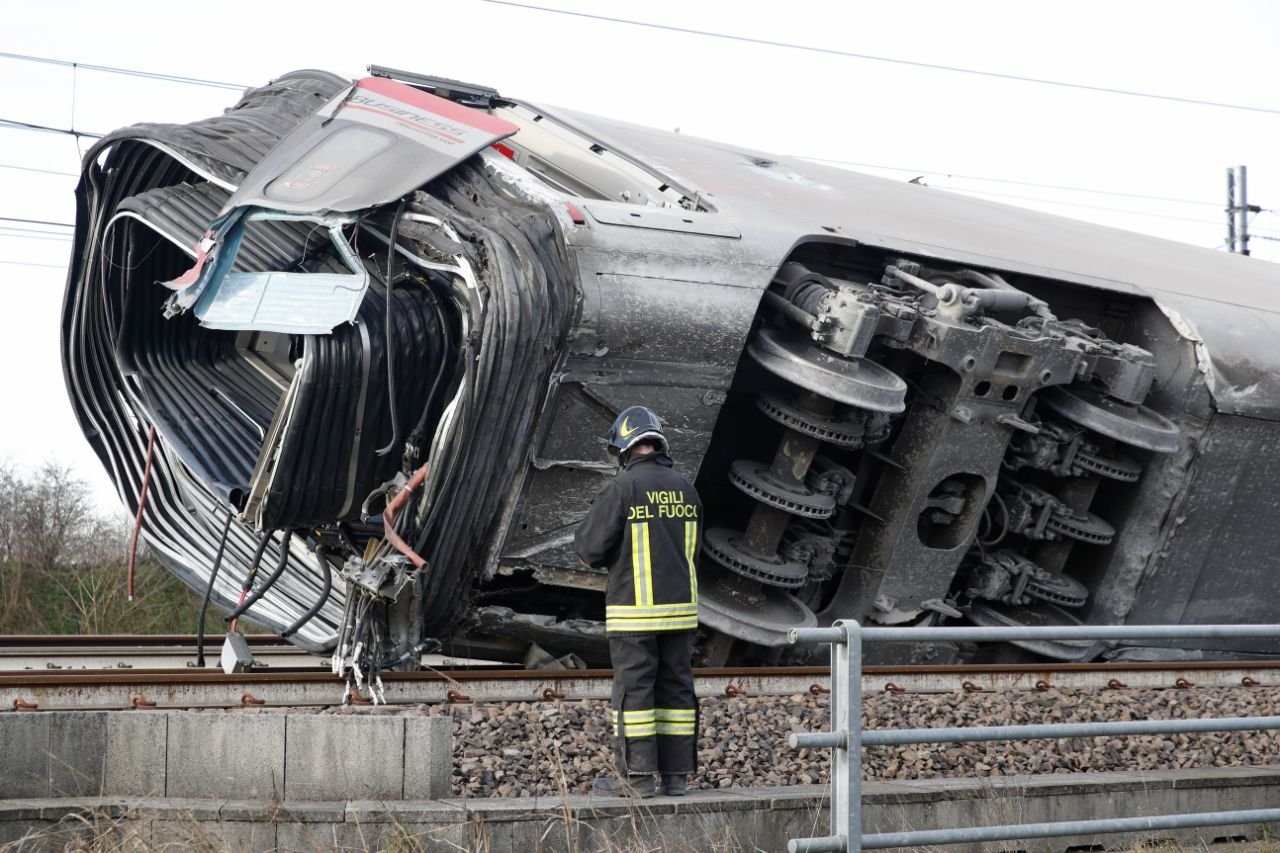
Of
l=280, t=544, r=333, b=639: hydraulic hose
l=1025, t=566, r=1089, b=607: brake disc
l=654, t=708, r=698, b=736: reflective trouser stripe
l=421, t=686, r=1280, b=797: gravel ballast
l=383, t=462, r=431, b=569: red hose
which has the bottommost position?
l=280, t=544, r=333, b=639: hydraulic hose

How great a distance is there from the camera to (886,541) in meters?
8.16

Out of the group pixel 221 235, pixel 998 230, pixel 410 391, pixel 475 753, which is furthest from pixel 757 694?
pixel 998 230

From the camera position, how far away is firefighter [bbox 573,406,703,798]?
195 inches

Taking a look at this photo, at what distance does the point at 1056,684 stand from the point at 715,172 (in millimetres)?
3610

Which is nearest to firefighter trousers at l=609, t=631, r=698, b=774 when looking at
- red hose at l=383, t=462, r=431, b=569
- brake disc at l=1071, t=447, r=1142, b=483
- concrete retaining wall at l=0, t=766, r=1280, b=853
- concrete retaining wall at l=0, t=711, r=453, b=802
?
concrete retaining wall at l=0, t=766, r=1280, b=853

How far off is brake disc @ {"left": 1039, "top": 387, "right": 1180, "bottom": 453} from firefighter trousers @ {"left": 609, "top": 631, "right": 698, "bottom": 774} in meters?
4.08

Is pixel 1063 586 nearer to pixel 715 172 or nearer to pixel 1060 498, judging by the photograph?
pixel 1060 498

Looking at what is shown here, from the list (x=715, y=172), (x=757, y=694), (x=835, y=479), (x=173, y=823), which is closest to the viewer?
(x=173, y=823)

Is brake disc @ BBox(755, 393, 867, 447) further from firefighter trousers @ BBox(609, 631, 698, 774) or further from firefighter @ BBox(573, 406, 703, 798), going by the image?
firefighter trousers @ BBox(609, 631, 698, 774)

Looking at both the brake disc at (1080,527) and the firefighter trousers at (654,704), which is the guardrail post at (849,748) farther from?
the brake disc at (1080,527)

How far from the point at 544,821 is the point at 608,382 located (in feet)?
9.11

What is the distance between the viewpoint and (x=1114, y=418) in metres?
8.24

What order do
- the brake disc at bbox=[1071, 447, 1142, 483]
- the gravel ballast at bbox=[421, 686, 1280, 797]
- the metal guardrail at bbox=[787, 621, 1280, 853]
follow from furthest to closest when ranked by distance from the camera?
the brake disc at bbox=[1071, 447, 1142, 483] < the gravel ballast at bbox=[421, 686, 1280, 797] < the metal guardrail at bbox=[787, 621, 1280, 853]

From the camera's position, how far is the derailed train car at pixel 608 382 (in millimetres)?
6719
